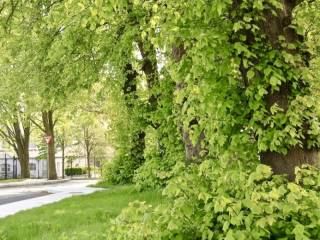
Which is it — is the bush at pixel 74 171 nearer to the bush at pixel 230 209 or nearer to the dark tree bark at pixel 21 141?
the dark tree bark at pixel 21 141

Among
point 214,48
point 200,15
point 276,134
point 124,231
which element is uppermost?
point 200,15

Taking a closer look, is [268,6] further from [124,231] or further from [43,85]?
[43,85]

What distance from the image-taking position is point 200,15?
5.00 m

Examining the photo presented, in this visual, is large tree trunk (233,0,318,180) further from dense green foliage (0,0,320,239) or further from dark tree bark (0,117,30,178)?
dark tree bark (0,117,30,178)

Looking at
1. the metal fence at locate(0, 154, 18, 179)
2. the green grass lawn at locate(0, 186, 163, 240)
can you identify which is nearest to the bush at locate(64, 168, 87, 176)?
the metal fence at locate(0, 154, 18, 179)

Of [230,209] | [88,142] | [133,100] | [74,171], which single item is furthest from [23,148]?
[230,209]

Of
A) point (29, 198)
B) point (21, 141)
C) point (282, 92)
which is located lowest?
point (29, 198)

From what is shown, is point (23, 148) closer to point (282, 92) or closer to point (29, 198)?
point (29, 198)

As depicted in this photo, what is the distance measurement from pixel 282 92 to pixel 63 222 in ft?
21.7

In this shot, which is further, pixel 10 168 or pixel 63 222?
pixel 10 168

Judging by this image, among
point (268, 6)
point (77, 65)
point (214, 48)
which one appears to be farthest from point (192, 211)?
point (77, 65)

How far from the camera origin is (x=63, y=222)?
1052cm

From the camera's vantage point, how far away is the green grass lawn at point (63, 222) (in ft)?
29.4

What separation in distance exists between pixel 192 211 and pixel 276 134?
45.6 inches
